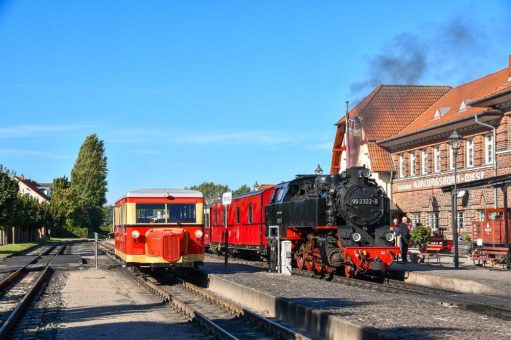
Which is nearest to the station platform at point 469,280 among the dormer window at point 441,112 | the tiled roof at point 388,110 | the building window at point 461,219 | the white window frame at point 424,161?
the building window at point 461,219

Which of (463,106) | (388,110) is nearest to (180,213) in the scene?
(463,106)

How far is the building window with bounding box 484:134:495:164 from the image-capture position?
111ft

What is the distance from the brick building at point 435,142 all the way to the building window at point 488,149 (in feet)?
0.15

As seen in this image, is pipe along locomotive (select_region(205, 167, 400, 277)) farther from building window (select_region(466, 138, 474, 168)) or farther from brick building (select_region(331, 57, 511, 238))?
building window (select_region(466, 138, 474, 168))

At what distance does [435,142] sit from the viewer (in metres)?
39.2

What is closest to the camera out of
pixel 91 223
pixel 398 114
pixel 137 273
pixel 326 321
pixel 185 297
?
pixel 326 321

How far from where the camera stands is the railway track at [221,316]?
1105 cm

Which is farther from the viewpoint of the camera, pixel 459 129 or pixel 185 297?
pixel 459 129

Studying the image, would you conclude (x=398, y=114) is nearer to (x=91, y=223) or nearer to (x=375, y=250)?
(x=375, y=250)

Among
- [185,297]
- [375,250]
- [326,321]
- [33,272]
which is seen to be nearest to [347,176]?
[375,250]

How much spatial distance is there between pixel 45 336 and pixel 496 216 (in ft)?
71.8

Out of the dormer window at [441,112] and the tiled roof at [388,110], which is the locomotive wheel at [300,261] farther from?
the tiled roof at [388,110]

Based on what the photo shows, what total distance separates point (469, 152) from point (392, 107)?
13051mm

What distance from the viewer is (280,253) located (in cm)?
2222
